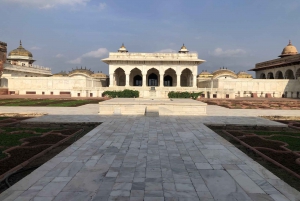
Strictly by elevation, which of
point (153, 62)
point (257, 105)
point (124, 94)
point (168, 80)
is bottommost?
point (257, 105)

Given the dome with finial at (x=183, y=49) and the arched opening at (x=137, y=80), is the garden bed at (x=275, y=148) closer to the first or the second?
the arched opening at (x=137, y=80)

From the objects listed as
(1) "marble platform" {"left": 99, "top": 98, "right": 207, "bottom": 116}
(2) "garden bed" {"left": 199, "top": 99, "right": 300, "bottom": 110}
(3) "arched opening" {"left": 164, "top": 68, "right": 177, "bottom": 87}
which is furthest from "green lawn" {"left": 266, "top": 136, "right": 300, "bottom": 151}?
(3) "arched opening" {"left": 164, "top": 68, "right": 177, "bottom": 87}

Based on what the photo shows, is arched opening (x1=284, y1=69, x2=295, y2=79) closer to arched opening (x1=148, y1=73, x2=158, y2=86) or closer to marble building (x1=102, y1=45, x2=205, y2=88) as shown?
marble building (x1=102, y1=45, x2=205, y2=88)

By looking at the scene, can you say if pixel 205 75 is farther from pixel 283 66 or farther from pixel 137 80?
pixel 137 80

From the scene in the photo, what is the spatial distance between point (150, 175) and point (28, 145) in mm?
3509

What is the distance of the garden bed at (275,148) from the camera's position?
4.04m

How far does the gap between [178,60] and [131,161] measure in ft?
97.6

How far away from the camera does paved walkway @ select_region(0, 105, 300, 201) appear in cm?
310

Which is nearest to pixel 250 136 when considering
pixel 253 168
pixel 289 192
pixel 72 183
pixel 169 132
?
pixel 169 132

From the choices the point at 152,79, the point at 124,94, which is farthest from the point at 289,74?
the point at 124,94

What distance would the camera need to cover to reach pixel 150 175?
3.72m

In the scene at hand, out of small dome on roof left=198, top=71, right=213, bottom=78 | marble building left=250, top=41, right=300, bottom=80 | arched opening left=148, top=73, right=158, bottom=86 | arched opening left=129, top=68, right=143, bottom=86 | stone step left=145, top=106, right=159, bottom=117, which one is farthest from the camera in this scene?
small dome on roof left=198, top=71, right=213, bottom=78

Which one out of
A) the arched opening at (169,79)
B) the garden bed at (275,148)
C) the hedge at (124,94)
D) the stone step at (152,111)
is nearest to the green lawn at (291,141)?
the garden bed at (275,148)

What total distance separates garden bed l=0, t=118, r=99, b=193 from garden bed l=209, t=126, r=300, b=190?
14.4ft
